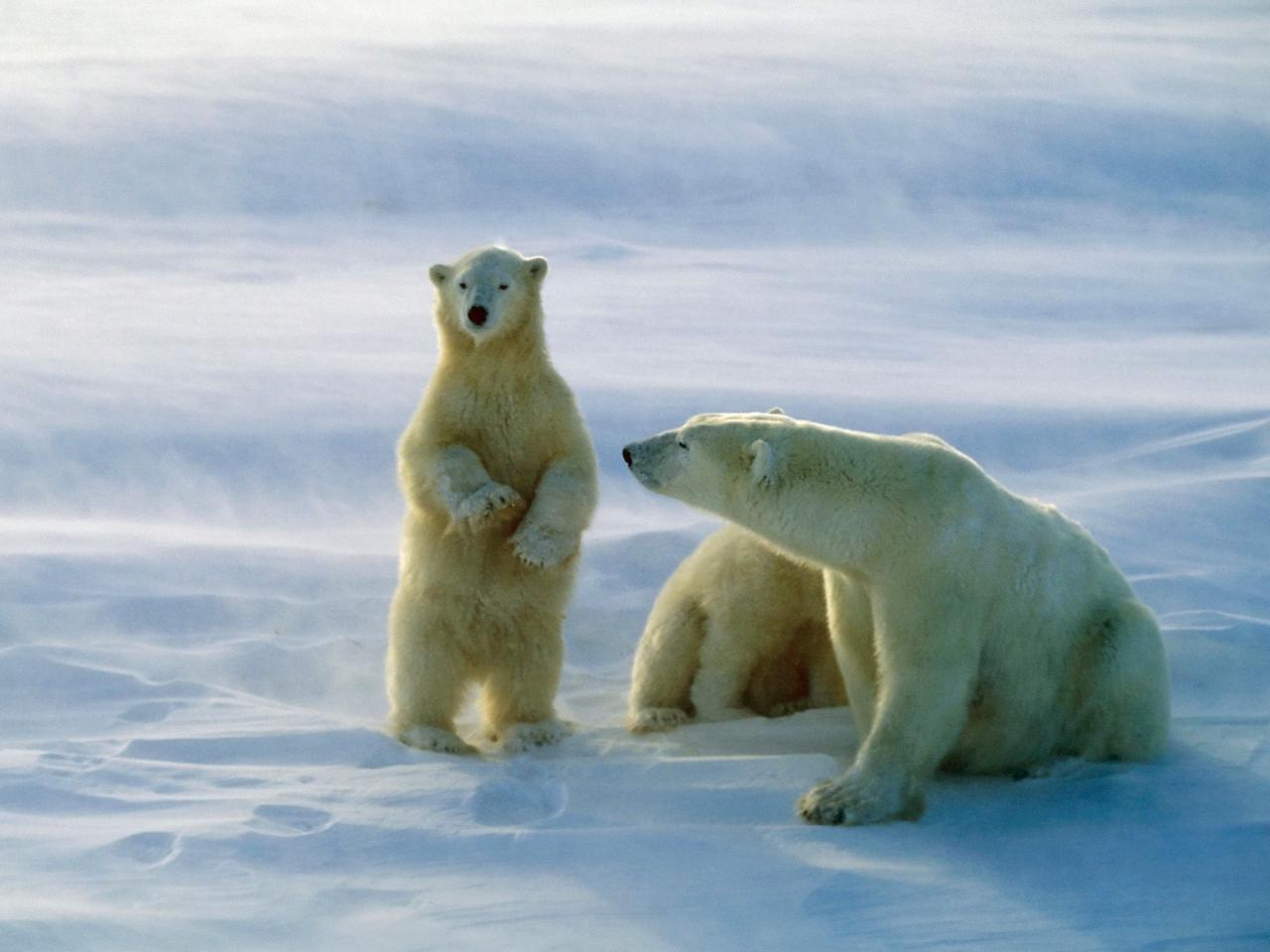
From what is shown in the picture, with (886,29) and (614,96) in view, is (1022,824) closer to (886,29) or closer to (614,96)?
(614,96)

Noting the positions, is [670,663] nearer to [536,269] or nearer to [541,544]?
[541,544]

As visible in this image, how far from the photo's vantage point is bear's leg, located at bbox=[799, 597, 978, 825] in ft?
13.3

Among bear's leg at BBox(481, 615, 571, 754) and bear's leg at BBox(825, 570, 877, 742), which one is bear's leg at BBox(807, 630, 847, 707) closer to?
bear's leg at BBox(825, 570, 877, 742)

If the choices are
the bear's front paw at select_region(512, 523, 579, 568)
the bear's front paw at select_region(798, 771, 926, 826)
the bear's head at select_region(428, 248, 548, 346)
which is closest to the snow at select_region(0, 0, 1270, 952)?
the bear's front paw at select_region(798, 771, 926, 826)

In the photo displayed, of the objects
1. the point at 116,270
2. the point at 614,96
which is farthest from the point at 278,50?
the point at 116,270

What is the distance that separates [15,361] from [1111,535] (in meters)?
5.34

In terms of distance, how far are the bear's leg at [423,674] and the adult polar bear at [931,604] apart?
918 mm

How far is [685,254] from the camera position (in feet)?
39.6

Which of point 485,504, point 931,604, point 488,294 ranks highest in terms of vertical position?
point 488,294

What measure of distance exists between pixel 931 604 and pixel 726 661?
3.65 feet

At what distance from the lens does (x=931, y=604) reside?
13.6 ft

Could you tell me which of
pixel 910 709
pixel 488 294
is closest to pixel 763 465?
pixel 910 709

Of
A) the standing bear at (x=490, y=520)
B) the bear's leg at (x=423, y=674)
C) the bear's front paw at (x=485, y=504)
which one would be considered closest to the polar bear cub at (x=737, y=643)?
the standing bear at (x=490, y=520)

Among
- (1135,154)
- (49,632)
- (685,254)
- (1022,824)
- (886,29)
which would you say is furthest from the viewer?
(886,29)
